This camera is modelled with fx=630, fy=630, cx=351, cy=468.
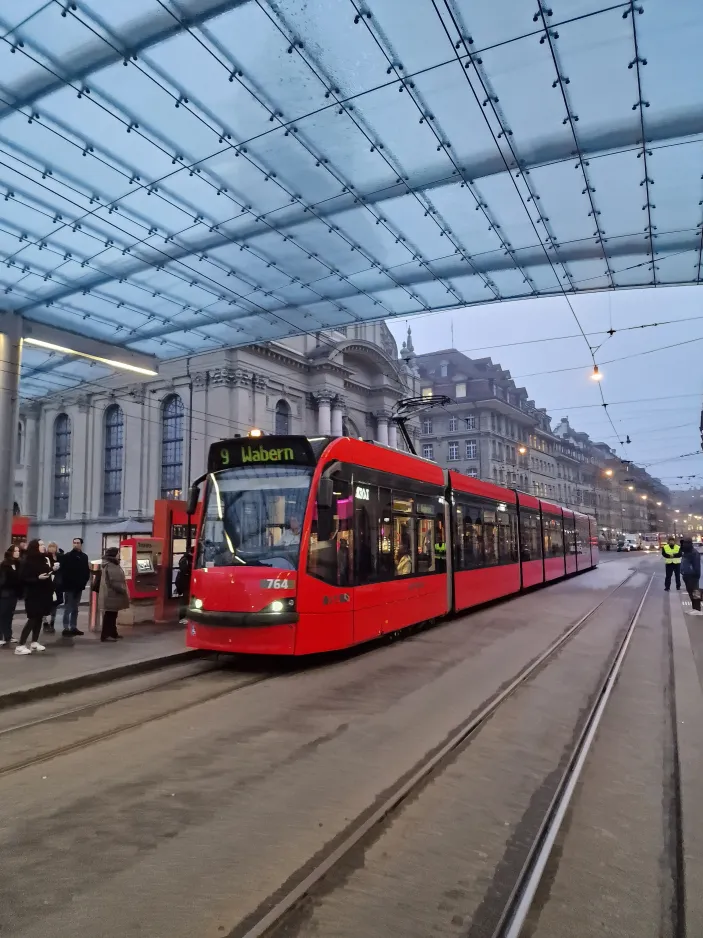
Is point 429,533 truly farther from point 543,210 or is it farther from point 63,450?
point 63,450

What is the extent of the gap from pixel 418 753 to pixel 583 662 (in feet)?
15.8

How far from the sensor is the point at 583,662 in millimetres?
9180

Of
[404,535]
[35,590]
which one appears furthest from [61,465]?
[404,535]

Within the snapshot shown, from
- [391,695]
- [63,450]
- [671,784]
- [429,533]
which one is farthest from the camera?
[63,450]

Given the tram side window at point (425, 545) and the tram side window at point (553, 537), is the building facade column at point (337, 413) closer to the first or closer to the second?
the tram side window at point (553, 537)

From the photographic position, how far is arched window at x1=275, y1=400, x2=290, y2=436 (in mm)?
37688

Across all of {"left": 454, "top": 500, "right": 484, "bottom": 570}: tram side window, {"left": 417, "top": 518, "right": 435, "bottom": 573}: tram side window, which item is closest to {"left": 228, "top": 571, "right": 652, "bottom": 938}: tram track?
{"left": 417, "top": 518, "right": 435, "bottom": 573}: tram side window

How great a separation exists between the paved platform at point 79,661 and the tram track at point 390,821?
183 inches

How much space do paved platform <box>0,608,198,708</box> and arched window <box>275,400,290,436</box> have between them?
26.6 m

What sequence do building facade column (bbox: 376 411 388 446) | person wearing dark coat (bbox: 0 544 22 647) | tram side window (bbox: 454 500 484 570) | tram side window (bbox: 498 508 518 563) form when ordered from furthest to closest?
building facade column (bbox: 376 411 388 446), tram side window (bbox: 498 508 518 563), tram side window (bbox: 454 500 484 570), person wearing dark coat (bbox: 0 544 22 647)

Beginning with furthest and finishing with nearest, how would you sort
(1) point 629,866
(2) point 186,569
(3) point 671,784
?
(2) point 186,569
(3) point 671,784
(1) point 629,866

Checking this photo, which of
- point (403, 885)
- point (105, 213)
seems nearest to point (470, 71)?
point (105, 213)

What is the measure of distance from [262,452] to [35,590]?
3.88 m

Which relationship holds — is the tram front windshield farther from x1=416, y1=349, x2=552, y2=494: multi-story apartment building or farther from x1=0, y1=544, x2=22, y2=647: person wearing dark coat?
x1=416, y1=349, x2=552, y2=494: multi-story apartment building
